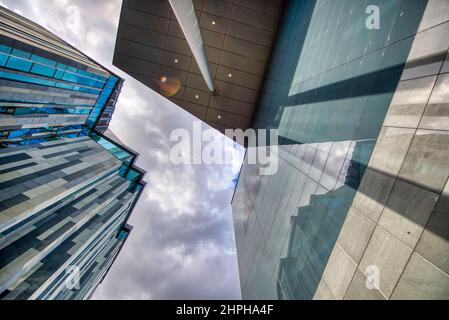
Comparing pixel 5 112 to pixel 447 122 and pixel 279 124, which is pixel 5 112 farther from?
pixel 447 122

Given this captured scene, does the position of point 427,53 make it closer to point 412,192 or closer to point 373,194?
point 412,192

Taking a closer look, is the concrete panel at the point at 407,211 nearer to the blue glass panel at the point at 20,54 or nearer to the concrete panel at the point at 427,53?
the concrete panel at the point at 427,53

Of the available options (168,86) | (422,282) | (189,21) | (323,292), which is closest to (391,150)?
(422,282)

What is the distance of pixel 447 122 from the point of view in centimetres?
471

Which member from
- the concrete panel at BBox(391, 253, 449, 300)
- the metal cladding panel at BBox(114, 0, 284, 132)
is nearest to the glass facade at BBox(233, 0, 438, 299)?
the concrete panel at BBox(391, 253, 449, 300)

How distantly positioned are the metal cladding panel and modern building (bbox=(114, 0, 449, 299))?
11cm

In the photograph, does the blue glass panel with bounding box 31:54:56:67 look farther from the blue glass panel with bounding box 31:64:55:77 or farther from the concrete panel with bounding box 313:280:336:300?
the concrete panel with bounding box 313:280:336:300

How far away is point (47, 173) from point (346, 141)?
43.4 meters

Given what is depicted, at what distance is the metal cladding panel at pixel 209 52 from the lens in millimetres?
20625

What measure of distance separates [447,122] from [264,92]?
63.8ft

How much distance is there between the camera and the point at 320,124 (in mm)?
10844

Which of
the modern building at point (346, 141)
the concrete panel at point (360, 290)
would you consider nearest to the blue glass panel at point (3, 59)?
the modern building at point (346, 141)

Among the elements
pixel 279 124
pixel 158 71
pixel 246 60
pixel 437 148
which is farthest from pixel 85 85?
pixel 437 148

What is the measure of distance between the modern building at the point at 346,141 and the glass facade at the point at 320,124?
59 millimetres
